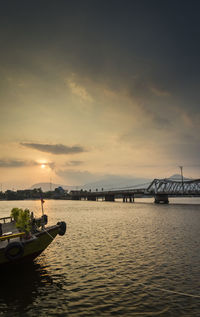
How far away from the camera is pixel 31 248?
18141mm

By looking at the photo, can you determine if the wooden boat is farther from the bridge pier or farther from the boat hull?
the bridge pier

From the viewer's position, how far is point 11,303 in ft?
40.5

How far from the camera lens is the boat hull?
15977 mm

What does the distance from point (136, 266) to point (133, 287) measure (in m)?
4.12

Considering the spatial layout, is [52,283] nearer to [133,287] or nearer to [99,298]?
[99,298]

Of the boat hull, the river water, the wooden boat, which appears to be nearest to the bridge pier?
the river water

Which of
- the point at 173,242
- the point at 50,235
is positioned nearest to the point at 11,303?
the point at 50,235

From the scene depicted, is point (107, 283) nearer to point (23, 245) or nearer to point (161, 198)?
point (23, 245)

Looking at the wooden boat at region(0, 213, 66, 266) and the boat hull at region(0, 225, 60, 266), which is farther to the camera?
the boat hull at region(0, 225, 60, 266)

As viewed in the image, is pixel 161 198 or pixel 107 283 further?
pixel 161 198

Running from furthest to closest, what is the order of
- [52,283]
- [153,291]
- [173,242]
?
[173,242], [52,283], [153,291]

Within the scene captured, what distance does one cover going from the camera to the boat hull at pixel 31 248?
15977mm

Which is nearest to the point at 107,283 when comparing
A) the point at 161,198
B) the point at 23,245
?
the point at 23,245

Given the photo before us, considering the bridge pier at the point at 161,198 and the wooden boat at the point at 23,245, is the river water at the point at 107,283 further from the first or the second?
the bridge pier at the point at 161,198
